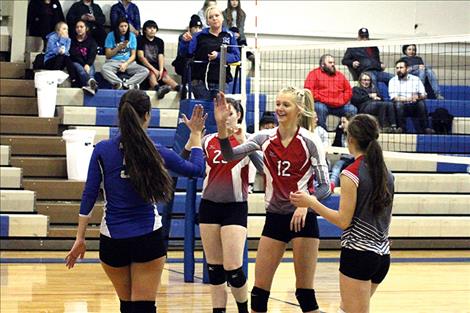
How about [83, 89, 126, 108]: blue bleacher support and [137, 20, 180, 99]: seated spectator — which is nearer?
[83, 89, 126, 108]: blue bleacher support

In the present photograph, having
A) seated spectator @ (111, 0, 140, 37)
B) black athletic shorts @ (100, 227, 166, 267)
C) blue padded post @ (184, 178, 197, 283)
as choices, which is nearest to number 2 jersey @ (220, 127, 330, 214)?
black athletic shorts @ (100, 227, 166, 267)

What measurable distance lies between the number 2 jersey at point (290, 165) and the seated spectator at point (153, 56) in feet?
→ 30.4

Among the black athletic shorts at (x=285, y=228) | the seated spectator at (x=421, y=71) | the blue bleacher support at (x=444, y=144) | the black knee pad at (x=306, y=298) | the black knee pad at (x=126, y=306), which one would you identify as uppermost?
the seated spectator at (x=421, y=71)

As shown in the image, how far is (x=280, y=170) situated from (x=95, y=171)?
1.77 meters

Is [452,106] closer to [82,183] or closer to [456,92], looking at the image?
[456,92]

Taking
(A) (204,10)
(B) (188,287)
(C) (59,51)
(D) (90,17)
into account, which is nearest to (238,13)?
(A) (204,10)

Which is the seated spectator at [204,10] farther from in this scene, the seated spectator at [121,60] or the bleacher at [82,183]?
the bleacher at [82,183]

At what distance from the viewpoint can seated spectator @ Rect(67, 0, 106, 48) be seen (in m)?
16.5

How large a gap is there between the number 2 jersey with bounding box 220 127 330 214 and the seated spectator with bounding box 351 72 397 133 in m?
8.02

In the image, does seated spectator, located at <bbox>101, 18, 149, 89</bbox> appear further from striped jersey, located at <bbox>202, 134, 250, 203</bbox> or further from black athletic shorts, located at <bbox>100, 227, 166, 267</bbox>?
black athletic shorts, located at <bbox>100, 227, 166, 267</bbox>

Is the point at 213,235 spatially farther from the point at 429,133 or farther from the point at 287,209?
the point at 429,133

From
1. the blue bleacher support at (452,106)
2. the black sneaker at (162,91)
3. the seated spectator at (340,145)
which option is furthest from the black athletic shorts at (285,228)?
the blue bleacher support at (452,106)

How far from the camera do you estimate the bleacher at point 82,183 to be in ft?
45.4

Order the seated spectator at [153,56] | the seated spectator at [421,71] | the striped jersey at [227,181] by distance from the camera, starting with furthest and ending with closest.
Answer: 1. the seated spectator at [421,71]
2. the seated spectator at [153,56]
3. the striped jersey at [227,181]
